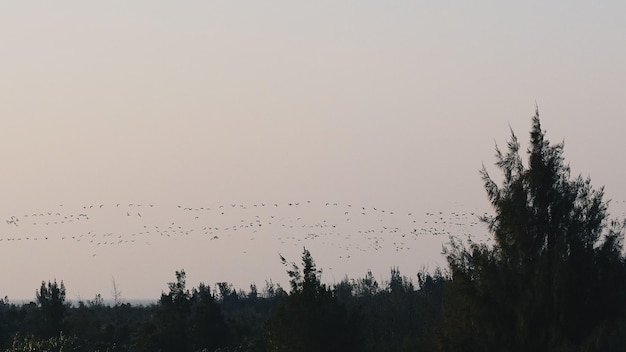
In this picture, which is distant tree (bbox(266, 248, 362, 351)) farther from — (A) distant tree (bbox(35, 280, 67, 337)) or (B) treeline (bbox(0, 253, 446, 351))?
(A) distant tree (bbox(35, 280, 67, 337))

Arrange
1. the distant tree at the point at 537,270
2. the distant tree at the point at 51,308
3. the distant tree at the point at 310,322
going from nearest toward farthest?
1. the distant tree at the point at 537,270
2. the distant tree at the point at 310,322
3. the distant tree at the point at 51,308

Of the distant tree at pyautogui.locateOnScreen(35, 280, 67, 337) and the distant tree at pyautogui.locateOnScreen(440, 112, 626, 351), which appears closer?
the distant tree at pyautogui.locateOnScreen(440, 112, 626, 351)

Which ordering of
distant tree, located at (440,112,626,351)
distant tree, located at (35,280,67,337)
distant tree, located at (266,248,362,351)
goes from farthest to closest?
distant tree, located at (35,280,67,337)
distant tree, located at (266,248,362,351)
distant tree, located at (440,112,626,351)

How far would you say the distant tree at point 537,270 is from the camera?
2217 cm

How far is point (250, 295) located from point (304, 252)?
125009 millimetres

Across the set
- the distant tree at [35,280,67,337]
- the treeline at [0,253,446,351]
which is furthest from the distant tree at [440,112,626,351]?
the distant tree at [35,280,67,337]

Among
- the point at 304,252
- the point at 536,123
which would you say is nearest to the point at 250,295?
Answer: the point at 304,252

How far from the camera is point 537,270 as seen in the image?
72.6 ft

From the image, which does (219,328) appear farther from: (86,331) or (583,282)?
(583,282)

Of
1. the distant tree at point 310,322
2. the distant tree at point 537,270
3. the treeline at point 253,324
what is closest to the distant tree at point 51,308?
the treeline at point 253,324

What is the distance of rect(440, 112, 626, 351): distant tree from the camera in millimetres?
22172

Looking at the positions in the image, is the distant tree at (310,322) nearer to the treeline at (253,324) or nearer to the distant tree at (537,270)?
the treeline at (253,324)

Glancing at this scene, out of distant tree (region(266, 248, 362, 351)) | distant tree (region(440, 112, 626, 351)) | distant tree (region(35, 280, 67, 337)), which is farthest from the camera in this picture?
distant tree (region(35, 280, 67, 337))

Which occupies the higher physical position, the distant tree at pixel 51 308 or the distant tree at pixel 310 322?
the distant tree at pixel 51 308
